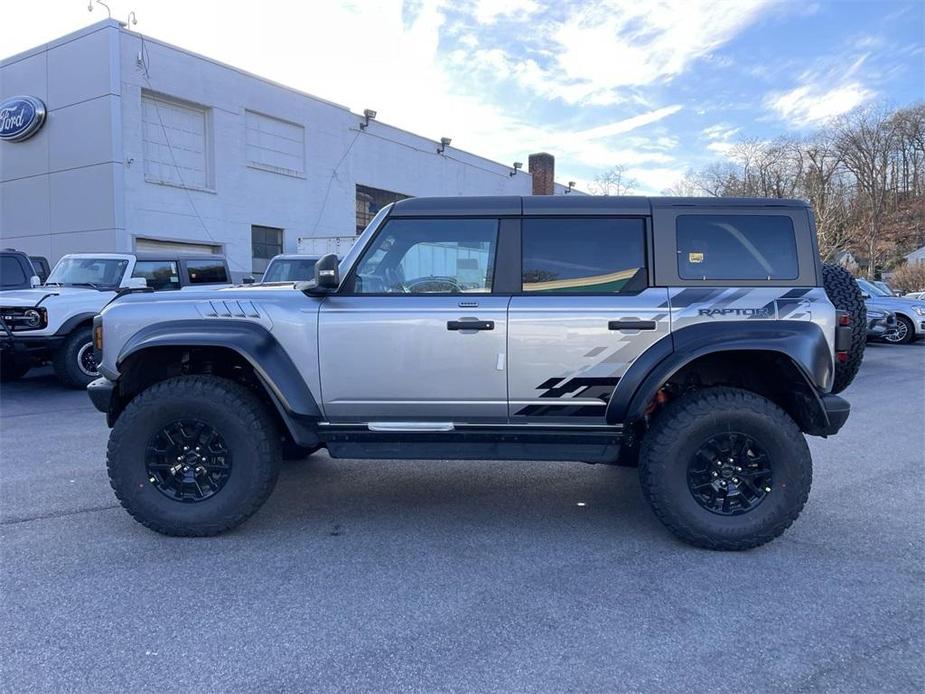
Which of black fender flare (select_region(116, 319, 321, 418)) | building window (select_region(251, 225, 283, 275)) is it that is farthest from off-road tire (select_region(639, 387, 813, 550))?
building window (select_region(251, 225, 283, 275))

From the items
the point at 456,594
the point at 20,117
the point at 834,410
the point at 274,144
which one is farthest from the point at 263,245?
the point at 834,410

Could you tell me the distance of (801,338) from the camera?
11.4ft

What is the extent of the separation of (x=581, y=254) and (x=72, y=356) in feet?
26.6

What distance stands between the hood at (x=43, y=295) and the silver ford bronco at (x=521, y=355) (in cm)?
583

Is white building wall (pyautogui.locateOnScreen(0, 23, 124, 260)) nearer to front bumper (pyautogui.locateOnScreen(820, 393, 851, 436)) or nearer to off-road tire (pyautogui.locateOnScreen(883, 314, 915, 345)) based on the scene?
front bumper (pyautogui.locateOnScreen(820, 393, 851, 436))

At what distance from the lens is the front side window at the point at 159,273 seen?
32.7ft

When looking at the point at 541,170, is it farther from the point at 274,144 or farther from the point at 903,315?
the point at 903,315

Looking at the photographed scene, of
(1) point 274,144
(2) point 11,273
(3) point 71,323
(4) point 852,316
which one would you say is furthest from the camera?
(1) point 274,144

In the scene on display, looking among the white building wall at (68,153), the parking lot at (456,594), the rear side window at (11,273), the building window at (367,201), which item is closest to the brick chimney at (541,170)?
the building window at (367,201)

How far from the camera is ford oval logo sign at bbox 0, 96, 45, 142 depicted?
17281 millimetres

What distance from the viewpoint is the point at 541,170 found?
108 feet

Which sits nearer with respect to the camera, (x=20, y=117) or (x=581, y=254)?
(x=581, y=254)

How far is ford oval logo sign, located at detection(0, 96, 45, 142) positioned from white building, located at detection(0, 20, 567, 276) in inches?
6.9

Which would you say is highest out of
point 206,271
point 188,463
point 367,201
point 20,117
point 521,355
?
point 20,117
